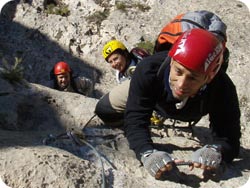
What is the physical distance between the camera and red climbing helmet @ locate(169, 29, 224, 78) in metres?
3.18

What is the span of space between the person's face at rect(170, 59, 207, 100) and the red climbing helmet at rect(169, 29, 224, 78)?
0.04 meters

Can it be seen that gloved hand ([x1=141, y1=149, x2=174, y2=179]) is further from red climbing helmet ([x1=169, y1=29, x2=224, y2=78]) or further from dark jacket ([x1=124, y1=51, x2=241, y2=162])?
red climbing helmet ([x1=169, y1=29, x2=224, y2=78])

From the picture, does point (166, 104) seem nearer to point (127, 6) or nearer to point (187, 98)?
point (187, 98)

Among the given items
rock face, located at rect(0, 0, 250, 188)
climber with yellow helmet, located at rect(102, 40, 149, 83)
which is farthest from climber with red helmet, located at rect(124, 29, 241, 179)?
climber with yellow helmet, located at rect(102, 40, 149, 83)

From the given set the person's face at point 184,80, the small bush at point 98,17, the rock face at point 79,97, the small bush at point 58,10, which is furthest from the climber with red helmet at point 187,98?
the small bush at point 58,10

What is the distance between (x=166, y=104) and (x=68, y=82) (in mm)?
4428

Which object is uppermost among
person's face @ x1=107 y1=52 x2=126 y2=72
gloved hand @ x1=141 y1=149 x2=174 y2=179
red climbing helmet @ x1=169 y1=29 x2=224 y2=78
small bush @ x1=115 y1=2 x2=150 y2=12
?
red climbing helmet @ x1=169 y1=29 x2=224 y2=78

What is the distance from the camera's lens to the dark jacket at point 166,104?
364cm

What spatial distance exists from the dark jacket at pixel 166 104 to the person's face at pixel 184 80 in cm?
20

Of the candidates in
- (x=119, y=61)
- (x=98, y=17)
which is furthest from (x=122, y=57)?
(x=98, y=17)

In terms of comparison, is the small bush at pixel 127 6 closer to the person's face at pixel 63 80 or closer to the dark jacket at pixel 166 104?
the person's face at pixel 63 80

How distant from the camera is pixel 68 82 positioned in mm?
8039

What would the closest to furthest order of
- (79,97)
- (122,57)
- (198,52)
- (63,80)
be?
(198,52) < (79,97) < (122,57) < (63,80)

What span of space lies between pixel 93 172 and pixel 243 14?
7215 millimetres
